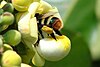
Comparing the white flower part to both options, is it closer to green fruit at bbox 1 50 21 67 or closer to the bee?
the bee

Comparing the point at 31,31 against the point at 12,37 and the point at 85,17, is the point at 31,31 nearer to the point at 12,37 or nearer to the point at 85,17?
the point at 12,37

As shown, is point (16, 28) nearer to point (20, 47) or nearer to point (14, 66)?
point (20, 47)

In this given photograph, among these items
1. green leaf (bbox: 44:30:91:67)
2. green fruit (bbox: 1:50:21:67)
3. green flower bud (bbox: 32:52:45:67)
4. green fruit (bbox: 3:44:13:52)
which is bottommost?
green leaf (bbox: 44:30:91:67)

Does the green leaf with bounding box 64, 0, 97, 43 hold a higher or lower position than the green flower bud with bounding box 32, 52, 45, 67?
lower

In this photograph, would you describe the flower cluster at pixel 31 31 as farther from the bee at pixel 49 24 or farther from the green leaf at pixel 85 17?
the green leaf at pixel 85 17

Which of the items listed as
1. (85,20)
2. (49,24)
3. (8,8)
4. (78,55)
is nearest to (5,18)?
(8,8)

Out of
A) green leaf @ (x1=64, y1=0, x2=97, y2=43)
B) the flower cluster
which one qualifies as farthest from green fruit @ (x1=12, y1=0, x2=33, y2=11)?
green leaf @ (x1=64, y1=0, x2=97, y2=43)

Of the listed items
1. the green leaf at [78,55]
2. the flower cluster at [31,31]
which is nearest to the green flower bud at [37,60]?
the flower cluster at [31,31]
